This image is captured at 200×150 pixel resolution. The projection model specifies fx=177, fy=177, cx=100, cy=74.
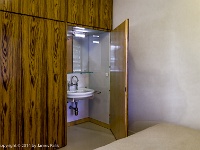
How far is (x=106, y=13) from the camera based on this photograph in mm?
3305


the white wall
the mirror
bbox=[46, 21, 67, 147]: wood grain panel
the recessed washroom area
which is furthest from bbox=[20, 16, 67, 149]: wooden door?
the white wall

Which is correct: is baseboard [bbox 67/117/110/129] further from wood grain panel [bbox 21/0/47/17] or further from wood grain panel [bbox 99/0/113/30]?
wood grain panel [bbox 21/0/47/17]

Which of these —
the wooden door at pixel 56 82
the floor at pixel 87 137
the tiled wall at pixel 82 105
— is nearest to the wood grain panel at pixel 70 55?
the tiled wall at pixel 82 105

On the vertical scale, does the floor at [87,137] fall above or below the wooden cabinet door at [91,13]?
below

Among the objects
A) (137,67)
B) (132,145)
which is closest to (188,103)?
(137,67)

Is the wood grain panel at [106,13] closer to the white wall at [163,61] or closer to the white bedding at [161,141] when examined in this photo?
the white wall at [163,61]

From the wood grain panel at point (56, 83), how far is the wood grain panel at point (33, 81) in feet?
0.30

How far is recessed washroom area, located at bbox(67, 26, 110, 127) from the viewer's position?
11.8ft

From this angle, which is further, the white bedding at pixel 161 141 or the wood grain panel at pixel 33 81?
the wood grain panel at pixel 33 81

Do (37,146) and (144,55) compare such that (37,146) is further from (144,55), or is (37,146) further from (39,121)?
(144,55)

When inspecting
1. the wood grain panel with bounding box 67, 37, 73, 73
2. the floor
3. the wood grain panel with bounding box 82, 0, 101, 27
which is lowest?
the floor

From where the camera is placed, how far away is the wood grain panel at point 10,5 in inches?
84.8

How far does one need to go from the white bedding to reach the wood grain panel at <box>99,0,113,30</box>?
6.85 ft

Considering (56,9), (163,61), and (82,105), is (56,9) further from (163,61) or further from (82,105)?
(82,105)
